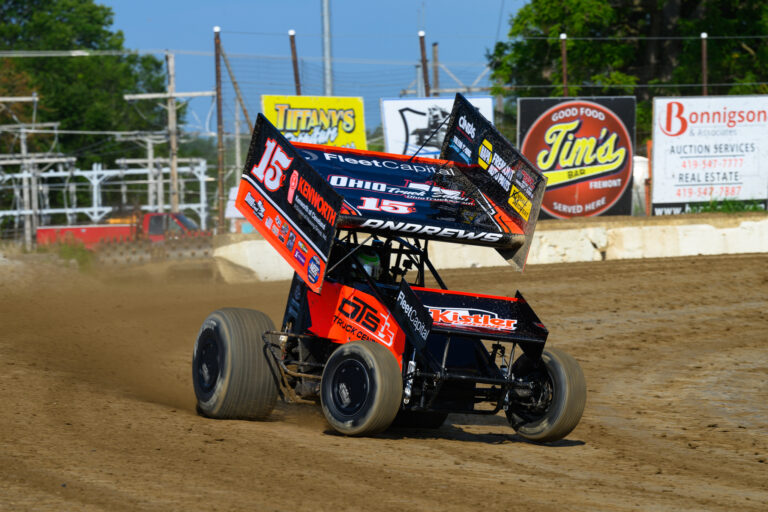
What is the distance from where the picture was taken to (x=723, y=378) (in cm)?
1133

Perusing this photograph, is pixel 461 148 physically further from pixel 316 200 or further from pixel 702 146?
pixel 702 146

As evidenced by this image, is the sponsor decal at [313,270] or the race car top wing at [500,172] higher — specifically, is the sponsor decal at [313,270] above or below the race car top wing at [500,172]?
below

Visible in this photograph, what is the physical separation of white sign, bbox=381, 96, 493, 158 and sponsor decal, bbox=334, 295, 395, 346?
43.4ft

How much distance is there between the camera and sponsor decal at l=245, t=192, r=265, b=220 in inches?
349

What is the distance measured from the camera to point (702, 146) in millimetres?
21125

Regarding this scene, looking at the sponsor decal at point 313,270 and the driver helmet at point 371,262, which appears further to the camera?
the driver helmet at point 371,262

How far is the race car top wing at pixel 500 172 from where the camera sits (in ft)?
28.0

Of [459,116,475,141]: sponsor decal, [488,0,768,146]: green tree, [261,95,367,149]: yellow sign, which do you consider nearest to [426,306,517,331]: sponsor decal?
[459,116,475,141]: sponsor decal

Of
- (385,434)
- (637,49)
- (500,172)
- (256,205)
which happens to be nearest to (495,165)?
(500,172)

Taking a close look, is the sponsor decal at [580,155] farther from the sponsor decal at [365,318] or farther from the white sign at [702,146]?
the sponsor decal at [365,318]

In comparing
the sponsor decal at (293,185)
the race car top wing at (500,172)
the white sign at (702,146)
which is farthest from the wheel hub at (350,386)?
the white sign at (702,146)

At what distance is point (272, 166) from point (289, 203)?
0.46m

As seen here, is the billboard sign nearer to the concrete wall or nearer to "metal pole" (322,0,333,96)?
the concrete wall

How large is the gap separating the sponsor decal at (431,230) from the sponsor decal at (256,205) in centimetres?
123
